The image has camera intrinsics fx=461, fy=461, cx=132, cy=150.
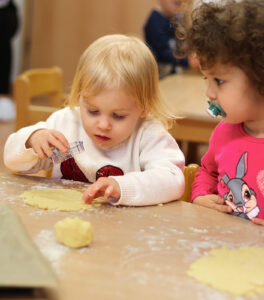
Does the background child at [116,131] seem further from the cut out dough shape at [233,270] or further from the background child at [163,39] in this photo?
the background child at [163,39]

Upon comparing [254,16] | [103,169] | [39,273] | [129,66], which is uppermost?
[254,16]

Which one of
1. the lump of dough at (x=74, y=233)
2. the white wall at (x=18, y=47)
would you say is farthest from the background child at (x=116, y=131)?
the white wall at (x=18, y=47)

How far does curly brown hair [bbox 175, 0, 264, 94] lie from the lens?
0.87 m

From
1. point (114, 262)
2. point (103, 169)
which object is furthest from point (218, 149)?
point (114, 262)

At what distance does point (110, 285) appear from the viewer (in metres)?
0.58

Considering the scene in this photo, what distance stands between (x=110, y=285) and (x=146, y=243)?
0.15m

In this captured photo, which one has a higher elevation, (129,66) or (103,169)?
(129,66)

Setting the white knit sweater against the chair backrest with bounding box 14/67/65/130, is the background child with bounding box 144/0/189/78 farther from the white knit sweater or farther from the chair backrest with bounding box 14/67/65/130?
the white knit sweater

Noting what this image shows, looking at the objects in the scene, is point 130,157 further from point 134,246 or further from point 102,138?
point 134,246

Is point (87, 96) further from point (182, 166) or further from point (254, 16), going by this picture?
point (254, 16)

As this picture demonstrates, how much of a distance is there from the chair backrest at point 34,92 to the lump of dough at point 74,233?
939 mm

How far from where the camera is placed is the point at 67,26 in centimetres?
467

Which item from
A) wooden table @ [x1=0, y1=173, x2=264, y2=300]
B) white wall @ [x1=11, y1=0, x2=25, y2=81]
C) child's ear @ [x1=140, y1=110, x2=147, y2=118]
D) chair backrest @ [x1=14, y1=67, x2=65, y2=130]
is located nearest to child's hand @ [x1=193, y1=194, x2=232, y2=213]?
wooden table @ [x1=0, y1=173, x2=264, y2=300]

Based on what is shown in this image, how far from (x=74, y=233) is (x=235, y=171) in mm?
502
